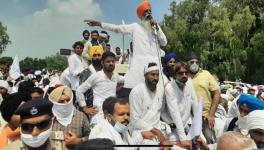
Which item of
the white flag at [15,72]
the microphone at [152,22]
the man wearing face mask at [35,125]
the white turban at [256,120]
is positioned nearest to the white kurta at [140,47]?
the microphone at [152,22]

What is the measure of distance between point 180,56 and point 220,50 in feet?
118

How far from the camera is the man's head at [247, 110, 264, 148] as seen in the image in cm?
429

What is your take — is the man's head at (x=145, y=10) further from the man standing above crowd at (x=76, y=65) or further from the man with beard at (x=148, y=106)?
the man standing above crowd at (x=76, y=65)

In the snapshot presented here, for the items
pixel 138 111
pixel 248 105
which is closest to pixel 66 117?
pixel 138 111

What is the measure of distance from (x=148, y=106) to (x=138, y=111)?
0.14m

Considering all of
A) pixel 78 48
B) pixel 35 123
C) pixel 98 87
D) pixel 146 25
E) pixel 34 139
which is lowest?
pixel 34 139

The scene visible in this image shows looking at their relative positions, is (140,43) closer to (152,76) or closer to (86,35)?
(152,76)

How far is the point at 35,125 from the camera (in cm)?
395

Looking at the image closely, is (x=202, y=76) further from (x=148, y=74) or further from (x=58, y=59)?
(x=58, y=59)

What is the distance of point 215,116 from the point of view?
7.64 metres

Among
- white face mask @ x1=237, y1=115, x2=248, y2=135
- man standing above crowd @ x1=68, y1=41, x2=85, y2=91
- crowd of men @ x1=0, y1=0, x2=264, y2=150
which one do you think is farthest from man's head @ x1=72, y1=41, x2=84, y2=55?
white face mask @ x1=237, y1=115, x2=248, y2=135

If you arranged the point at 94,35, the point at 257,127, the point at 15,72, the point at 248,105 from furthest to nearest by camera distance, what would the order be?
the point at 15,72, the point at 94,35, the point at 248,105, the point at 257,127

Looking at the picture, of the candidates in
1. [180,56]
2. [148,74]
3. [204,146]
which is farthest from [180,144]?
[180,56]

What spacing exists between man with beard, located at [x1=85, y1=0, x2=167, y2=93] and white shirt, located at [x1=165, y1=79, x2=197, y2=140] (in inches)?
45.7
